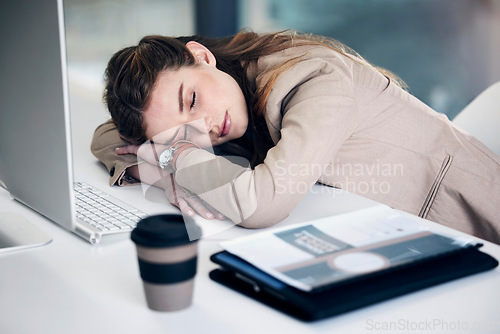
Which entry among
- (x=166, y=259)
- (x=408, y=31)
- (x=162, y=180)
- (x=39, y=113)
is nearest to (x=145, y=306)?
(x=166, y=259)

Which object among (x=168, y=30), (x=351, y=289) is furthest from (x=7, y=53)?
(x=168, y=30)

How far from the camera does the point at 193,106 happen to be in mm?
1144

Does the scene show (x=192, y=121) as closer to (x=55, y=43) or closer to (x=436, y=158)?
(x=55, y=43)

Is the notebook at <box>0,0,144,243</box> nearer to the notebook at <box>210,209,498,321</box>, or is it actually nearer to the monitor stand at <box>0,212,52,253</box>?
the monitor stand at <box>0,212,52,253</box>

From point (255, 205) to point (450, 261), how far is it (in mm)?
340

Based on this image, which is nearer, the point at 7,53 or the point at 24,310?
the point at 24,310

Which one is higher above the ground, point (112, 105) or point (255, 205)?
point (112, 105)

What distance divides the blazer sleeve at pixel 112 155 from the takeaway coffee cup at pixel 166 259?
588 mm

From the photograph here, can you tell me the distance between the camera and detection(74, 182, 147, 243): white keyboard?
0.88 m

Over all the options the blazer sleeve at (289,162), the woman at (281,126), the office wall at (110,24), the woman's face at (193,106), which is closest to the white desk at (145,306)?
the blazer sleeve at (289,162)

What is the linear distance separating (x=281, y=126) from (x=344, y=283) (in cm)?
59

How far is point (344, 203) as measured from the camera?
104 cm

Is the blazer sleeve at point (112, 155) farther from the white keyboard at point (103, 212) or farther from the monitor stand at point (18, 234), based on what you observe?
the monitor stand at point (18, 234)

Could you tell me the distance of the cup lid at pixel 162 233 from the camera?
55 cm
